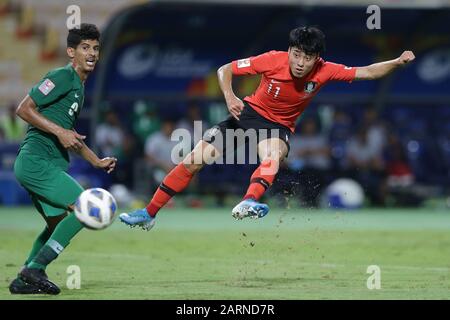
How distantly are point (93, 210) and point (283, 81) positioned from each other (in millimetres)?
2828

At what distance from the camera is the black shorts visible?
11.1 metres

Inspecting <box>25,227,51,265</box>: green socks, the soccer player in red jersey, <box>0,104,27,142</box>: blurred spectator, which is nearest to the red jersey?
the soccer player in red jersey

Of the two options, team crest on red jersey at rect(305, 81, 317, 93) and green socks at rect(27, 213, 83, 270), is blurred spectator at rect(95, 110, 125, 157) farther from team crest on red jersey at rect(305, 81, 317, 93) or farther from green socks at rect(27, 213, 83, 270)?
green socks at rect(27, 213, 83, 270)

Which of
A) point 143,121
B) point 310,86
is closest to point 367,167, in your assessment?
point 143,121

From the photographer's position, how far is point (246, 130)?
442 inches

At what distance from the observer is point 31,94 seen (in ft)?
30.6

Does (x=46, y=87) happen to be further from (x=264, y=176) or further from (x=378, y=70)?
(x=378, y=70)

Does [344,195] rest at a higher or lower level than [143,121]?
lower

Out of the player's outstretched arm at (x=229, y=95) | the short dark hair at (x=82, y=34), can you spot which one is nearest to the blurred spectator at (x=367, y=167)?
the player's outstretched arm at (x=229, y=95)

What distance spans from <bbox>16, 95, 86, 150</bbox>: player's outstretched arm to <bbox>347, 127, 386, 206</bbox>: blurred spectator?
13069 mm

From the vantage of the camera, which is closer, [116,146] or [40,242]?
[40,242]

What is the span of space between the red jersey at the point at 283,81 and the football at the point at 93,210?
2580 mm

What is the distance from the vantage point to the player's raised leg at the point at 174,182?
11.1m

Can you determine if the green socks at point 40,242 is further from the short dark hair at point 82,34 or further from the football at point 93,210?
the short dark hair at point 82,34
